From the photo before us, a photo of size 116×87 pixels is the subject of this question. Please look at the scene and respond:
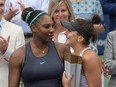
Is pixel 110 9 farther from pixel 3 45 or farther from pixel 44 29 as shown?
pixel 44 29

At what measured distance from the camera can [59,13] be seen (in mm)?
5484

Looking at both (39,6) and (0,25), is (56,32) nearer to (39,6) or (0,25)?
(0,25)

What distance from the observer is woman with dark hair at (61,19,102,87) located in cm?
390

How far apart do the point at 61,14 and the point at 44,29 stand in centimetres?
114

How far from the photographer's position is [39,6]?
6.53 m

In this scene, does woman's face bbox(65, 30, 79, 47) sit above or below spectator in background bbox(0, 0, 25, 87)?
above

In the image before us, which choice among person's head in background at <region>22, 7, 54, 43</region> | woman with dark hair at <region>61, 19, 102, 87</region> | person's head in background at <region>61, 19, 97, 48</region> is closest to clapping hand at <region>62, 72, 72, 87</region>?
woman with dark hair at <region>61, 19, 102, 87</region>

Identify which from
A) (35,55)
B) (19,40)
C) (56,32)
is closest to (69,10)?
(56,32)

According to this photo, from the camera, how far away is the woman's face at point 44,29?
4.36m

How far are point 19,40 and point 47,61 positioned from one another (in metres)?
1.04

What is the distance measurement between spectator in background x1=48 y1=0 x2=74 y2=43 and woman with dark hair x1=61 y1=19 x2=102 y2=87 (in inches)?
45.6

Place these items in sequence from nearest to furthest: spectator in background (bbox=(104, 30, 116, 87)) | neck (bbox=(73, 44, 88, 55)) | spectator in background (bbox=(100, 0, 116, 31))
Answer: neck (bbox=(73, 44, 88, 55))
spectator in background (bbox=(104, 30, 116, 87))
spectator in background (bbox=(100, 0, 116, 31))

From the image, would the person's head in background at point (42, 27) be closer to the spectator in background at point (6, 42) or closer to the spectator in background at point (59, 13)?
the spectator in background at point (6, 42)

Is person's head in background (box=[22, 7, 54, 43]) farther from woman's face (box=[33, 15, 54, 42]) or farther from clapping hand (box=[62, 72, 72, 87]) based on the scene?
clapping hand (box=[62, 72, 72, 87])
